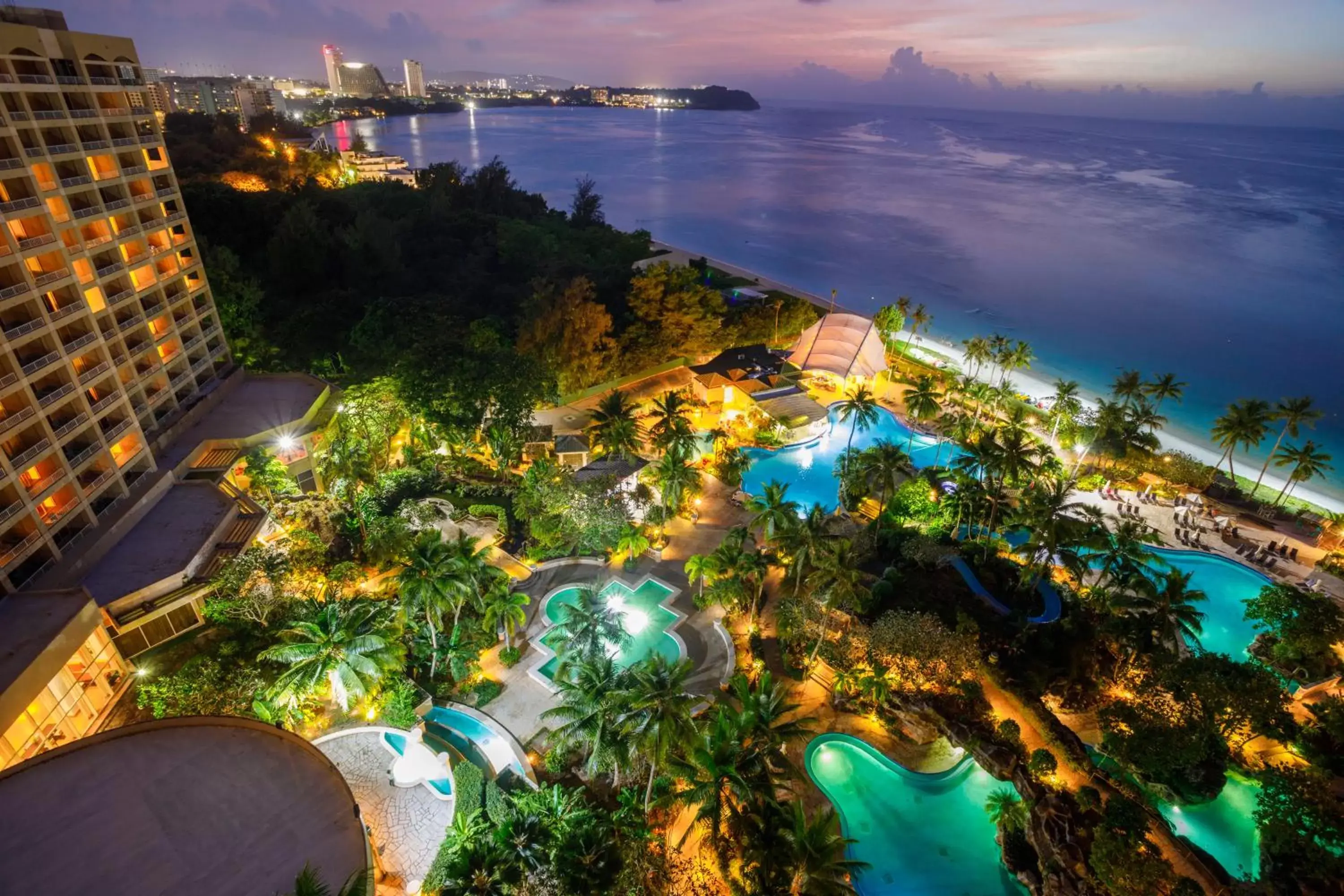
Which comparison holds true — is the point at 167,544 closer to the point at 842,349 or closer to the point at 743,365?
the point at 743,365

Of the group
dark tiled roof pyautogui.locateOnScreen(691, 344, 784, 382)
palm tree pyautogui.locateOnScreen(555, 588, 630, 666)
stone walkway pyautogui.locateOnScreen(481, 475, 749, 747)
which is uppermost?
palm tree pyautogui.locateOnScreen(555, 588, 630, 666)

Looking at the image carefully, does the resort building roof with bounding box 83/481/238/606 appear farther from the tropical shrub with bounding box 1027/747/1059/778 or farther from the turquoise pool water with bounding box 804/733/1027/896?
the tropical shrub with bounding box 1027/747/1059/778

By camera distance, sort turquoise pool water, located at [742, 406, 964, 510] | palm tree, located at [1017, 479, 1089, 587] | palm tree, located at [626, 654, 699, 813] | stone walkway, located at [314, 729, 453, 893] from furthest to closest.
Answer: turquoise pool water, located at [742, 406, 964, 510] < palm tree, located at [1017, 479, 1089, 587] < palm tree, located at [626, 654, 699, 813] < stone walkway, located at [314, 729, 453, 893]

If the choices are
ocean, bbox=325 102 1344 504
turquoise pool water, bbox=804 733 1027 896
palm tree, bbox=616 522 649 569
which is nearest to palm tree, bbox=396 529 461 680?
palm tree, bbox=616 522 649 569

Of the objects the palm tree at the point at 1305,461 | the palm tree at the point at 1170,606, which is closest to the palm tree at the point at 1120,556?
the palm tree at the point at 1170,606

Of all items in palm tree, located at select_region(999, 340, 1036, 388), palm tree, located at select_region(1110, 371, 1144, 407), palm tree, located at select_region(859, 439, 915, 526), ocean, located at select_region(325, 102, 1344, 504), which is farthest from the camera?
ocean, located at select_region(325, 102, 1344, 504)

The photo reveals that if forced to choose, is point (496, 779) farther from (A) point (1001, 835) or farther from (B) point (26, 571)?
(B) point (26, 571)
